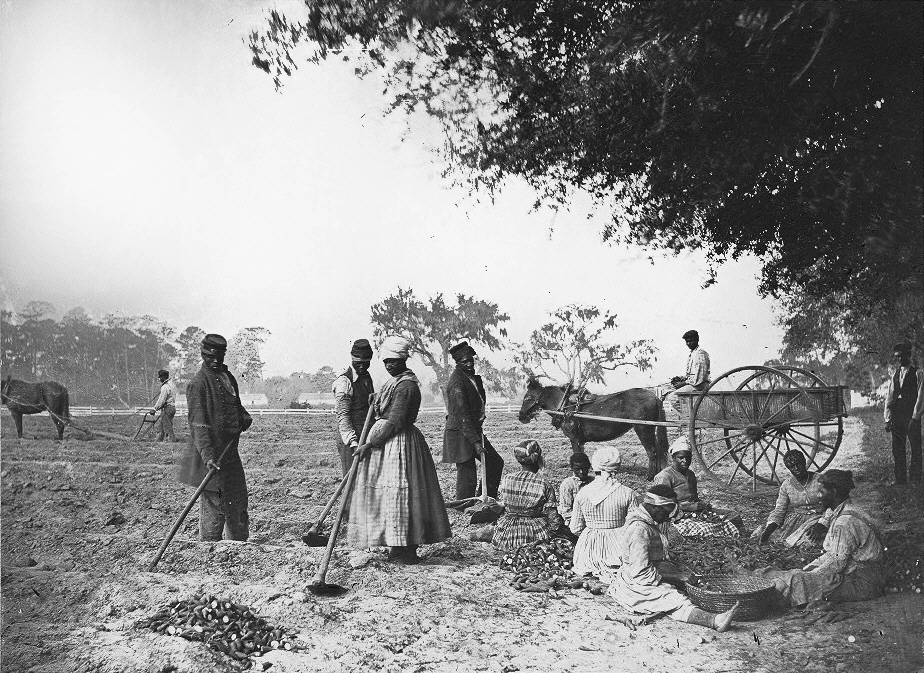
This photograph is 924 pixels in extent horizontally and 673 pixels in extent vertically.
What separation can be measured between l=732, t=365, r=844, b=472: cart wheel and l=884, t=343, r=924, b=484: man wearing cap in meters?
0.39

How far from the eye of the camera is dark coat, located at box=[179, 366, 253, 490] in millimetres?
5094

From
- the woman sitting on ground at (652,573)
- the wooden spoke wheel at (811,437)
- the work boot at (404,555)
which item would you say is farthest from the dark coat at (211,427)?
the wooden spoke wheel at (811,437)

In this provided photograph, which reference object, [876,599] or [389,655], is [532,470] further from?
[876,599]

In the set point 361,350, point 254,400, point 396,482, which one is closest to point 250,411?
point 254,400

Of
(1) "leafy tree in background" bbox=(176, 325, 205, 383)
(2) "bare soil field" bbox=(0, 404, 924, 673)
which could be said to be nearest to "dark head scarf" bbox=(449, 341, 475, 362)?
(2) "bare soil field" bbox=(0, 404, 924, 673)

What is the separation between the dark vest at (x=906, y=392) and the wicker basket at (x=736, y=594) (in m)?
1.51

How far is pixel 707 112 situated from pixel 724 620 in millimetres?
3137

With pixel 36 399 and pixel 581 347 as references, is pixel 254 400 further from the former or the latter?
pixel 581 347

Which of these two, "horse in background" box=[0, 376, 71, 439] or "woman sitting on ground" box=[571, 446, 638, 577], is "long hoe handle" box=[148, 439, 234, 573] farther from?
"woman sitting on ground" box=[571, 446, 638, 577]

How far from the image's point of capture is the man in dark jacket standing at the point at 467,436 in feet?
18.3

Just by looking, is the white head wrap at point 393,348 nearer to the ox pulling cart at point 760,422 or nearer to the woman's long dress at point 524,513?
the woman's long dress at point 524,513

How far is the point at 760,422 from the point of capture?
473cm

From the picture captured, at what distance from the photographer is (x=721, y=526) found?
15.7ft

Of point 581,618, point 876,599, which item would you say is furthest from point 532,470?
point 876,599
